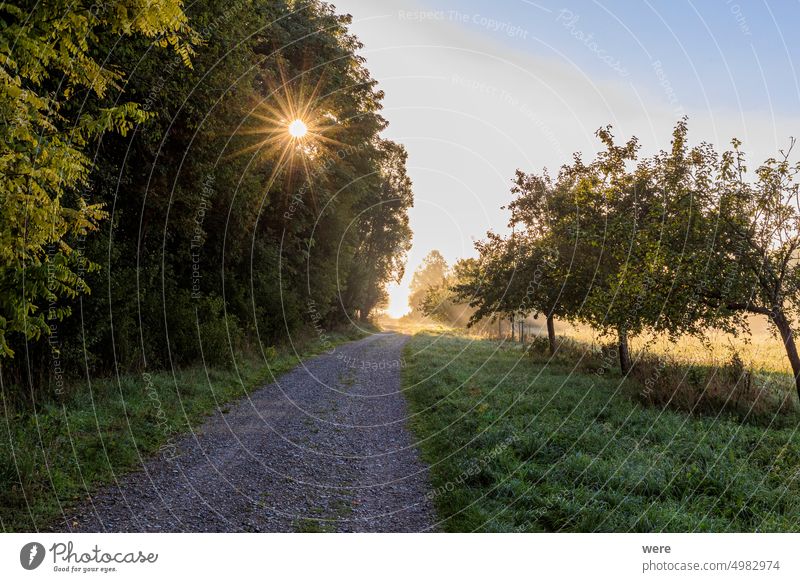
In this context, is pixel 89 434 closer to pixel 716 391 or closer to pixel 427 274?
pixel 716 391

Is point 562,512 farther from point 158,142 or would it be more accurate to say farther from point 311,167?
point 311,167

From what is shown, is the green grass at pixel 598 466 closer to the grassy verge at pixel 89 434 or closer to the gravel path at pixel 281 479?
the gravel path at pixel 281 479

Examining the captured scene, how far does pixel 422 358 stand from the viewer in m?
25.0

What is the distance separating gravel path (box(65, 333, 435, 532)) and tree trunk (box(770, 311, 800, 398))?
9473 mm

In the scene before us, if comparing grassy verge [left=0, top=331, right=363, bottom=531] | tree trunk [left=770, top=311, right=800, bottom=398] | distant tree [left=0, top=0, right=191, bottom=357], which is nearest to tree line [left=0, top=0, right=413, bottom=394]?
distant tree [left=0, top=0, right=191, bottom=357]

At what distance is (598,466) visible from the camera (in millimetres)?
8320

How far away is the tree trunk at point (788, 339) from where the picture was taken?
450 inches

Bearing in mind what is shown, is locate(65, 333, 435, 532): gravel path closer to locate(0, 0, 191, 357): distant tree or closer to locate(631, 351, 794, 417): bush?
locate(0, 0, 191, 357): distant tree

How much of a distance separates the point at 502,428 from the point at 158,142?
12.2 meters

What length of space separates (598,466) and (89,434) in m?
9.58

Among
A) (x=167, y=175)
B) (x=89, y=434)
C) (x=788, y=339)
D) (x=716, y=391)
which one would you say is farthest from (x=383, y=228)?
(x=89, y=434)

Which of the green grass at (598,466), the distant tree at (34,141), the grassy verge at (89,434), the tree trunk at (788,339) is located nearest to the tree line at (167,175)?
the distant tree at (34,141)

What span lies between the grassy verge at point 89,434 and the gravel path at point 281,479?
0.41 meters

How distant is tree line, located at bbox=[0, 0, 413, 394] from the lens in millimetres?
5949
